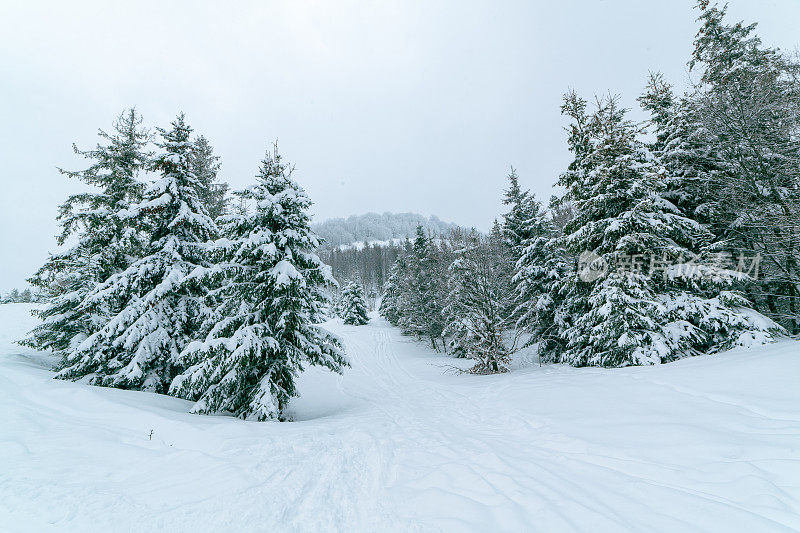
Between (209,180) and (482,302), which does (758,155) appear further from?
(209,180)

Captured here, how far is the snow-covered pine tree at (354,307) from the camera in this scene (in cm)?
4194

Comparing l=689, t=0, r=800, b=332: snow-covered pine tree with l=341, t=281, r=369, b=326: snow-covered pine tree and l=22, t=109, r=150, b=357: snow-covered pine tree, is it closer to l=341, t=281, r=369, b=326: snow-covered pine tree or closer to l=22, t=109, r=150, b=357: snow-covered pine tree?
l=22, t=109, r=150, b=357: snow-covered pine tree

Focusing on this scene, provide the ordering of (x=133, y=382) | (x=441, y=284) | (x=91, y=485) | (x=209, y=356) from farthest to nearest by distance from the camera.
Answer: (x=441, y=284) < (x=133, y=382) < (x=209, y=356) < (x=91, y=485)

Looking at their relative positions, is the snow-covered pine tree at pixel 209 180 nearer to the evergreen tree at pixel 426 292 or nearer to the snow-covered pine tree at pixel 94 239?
the snow-covered pine tree at pixel 94 239

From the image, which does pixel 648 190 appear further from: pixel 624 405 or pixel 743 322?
pixel 624 405

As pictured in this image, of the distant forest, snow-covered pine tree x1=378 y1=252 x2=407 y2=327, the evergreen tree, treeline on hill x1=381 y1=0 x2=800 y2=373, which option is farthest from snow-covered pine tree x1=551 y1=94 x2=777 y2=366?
the distant forest

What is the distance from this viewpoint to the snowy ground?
3.12 meters

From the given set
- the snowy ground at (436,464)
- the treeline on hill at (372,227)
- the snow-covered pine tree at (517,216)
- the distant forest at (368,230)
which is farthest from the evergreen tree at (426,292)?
the treeline on hill at (372,227)

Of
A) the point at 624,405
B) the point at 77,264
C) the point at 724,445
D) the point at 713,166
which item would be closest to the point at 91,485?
the point at 724,445

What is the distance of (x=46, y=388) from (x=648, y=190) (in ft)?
66.2

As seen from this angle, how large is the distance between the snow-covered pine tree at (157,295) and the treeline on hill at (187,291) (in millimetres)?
37

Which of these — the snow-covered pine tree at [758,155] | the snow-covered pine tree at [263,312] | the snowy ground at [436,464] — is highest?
the snow-covered pine tree at [758,155]

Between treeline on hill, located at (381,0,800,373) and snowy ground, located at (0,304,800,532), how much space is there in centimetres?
381

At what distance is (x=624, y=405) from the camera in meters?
6.73
